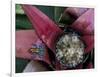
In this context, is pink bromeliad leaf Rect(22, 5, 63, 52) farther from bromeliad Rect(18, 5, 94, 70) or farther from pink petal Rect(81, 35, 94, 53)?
pink petal Rect(81, 35, 94, 53)

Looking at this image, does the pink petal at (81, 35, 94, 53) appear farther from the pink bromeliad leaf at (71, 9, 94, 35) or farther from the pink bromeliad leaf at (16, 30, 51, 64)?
the pink bromeliad leaf at (16, 30, 51, 64)

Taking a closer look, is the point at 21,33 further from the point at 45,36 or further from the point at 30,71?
the point at 30,71

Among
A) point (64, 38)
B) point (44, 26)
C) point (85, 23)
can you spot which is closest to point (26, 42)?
point (44, 26)

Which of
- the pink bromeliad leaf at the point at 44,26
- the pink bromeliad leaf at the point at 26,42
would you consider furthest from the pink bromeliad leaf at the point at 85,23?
the pink bromeliad leaf at the point at 26,42

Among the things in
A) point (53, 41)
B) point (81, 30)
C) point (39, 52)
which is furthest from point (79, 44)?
point (39, 52)

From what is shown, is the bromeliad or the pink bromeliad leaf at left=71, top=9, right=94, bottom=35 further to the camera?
the pink bromeliad leaf at left=71, top=9, right=94, bottom=35

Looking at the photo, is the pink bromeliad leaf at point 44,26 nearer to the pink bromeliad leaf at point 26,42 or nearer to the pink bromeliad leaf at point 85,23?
the pink bromeliad leaf at point 26,42

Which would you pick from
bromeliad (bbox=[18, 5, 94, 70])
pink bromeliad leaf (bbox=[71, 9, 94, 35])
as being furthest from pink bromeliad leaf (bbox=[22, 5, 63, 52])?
pink bromeliad leaf (bbox=[71, 9, 94, 35])

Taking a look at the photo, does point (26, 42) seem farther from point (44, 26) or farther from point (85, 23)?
point (85, 23)

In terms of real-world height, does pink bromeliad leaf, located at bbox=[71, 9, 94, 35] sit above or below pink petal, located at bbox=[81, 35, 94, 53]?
above
